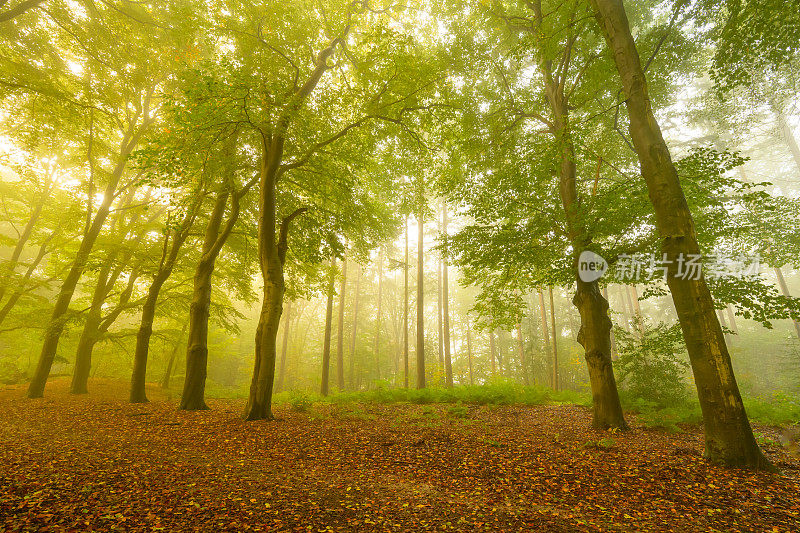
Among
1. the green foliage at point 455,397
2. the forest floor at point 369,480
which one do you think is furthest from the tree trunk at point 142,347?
the green foliage at point 455,397

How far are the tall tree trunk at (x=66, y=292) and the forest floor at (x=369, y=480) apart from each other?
506cm

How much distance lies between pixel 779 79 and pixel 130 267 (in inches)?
1156

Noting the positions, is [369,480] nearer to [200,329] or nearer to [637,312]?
[200,329]

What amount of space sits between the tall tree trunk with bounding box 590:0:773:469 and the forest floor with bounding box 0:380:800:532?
1.66 ft

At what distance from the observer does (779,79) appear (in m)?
14.4

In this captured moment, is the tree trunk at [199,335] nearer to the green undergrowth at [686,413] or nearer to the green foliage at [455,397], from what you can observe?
the green foliage at [455,397]

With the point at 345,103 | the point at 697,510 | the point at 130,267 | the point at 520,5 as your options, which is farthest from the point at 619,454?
the point at 130,267

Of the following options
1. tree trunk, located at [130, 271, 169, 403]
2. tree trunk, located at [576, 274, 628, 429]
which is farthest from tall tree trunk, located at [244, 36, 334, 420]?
tree trunk, located at [576, 274, 628, 429]

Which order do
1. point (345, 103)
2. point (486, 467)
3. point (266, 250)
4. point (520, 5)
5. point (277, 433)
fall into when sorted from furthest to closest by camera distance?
point (520, 5), point (345, 103), point (266, 250), point (277, 433), point (486, 467)

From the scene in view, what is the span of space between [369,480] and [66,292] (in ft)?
48.2

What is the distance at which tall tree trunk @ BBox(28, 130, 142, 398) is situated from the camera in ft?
38.6

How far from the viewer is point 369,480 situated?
4.72 metres

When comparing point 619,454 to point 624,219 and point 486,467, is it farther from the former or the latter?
point 624,219

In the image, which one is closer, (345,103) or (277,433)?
(277,433)
